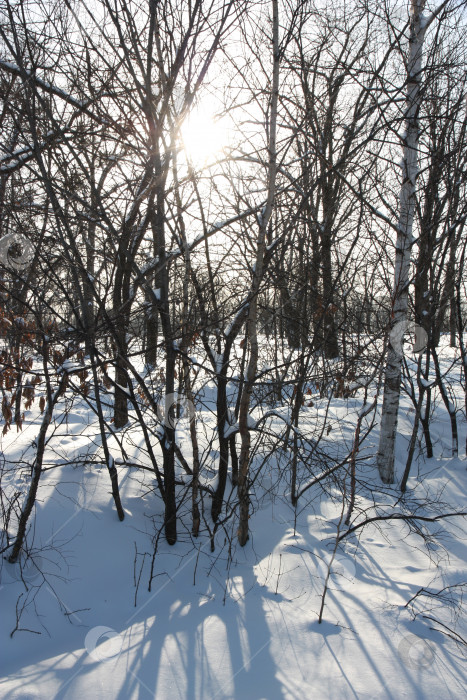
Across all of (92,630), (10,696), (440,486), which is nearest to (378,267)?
(440,486)

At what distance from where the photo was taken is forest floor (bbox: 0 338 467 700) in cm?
269

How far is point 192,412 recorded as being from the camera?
13.3 feet

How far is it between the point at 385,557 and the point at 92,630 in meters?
2.53

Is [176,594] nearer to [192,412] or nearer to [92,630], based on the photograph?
[92,630]
